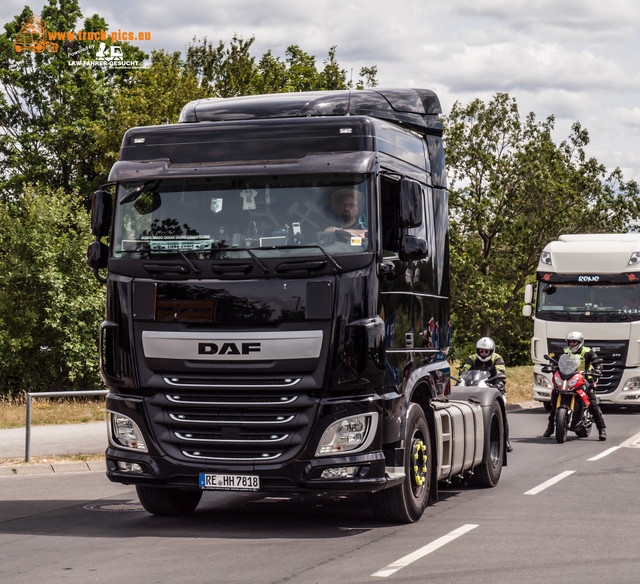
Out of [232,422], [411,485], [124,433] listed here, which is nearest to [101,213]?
[124,433]

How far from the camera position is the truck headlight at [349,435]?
8.66m

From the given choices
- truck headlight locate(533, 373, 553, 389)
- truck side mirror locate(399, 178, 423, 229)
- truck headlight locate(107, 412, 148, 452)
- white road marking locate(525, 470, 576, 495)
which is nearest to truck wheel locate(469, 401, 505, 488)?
white road marking locate(525, 470, 576, 495)

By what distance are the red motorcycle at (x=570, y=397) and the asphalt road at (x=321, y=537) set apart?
4.37 metres

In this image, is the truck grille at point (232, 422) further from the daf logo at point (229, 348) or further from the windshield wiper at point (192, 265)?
the windshield wiper at point (192, 265)

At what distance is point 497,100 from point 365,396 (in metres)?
35.4

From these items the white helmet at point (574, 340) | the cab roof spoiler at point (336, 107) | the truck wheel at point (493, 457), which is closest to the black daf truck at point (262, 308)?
the cab roof spoiler at point (336, 107)

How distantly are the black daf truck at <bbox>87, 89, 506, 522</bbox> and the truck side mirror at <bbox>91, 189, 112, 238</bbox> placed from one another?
19 mm

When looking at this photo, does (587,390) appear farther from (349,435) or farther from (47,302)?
(47,302)

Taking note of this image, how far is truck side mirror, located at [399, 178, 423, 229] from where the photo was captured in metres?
8.76

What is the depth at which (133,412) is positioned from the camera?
9023mm

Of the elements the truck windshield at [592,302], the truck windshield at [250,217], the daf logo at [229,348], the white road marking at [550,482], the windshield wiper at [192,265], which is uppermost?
the truck windshield at [250,217]

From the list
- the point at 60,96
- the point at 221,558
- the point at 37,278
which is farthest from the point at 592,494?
the point at 60,96

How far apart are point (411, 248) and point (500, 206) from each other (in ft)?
115

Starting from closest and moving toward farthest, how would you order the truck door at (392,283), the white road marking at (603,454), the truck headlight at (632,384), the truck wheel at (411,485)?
the truck door at (392,283), the truck wheel at (411,485), the white road marking at (603,454), the truck headlight at (632,384)
